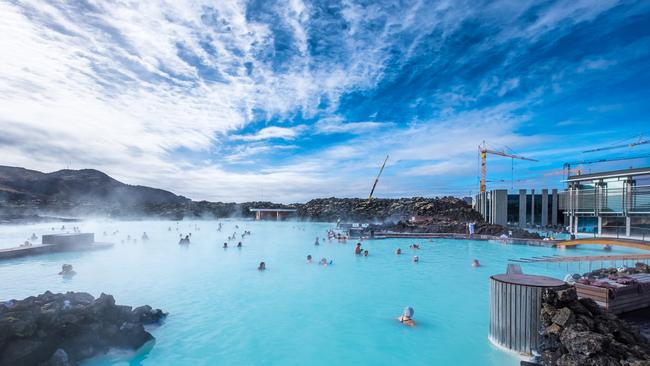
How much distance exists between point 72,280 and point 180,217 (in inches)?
2303

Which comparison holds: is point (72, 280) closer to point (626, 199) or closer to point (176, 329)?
point (176, 329)

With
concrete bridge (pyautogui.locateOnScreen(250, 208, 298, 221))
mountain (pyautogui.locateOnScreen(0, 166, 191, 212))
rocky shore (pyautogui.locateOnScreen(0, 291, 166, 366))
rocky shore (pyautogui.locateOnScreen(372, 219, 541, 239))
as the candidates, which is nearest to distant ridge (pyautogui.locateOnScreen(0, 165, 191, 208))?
mountain (pyautogui.locateOnScreen(0, 166, 191, 212))

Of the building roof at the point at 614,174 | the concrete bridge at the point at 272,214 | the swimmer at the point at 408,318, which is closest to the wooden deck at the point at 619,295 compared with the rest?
the swimmer at the point at 408,318

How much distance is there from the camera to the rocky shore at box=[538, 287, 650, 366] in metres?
4.04

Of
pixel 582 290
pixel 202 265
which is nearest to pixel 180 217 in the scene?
pixel 202 265

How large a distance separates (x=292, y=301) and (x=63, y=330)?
5488 mm

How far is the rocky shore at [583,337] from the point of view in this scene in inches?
159

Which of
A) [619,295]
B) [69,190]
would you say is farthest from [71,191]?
[619,295]

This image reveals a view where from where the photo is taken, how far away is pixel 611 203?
23.8 metres

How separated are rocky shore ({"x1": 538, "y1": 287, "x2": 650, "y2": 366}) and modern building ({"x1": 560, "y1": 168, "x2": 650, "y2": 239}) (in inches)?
776

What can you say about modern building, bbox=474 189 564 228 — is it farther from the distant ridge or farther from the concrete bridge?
the distant ridge

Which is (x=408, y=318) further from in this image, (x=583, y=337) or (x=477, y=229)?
(x=477, y=229)

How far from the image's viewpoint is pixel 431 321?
26.5 feet

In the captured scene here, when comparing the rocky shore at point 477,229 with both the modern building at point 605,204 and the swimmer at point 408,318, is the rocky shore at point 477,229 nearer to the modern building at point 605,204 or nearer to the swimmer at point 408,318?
the modern building at point 605,204
